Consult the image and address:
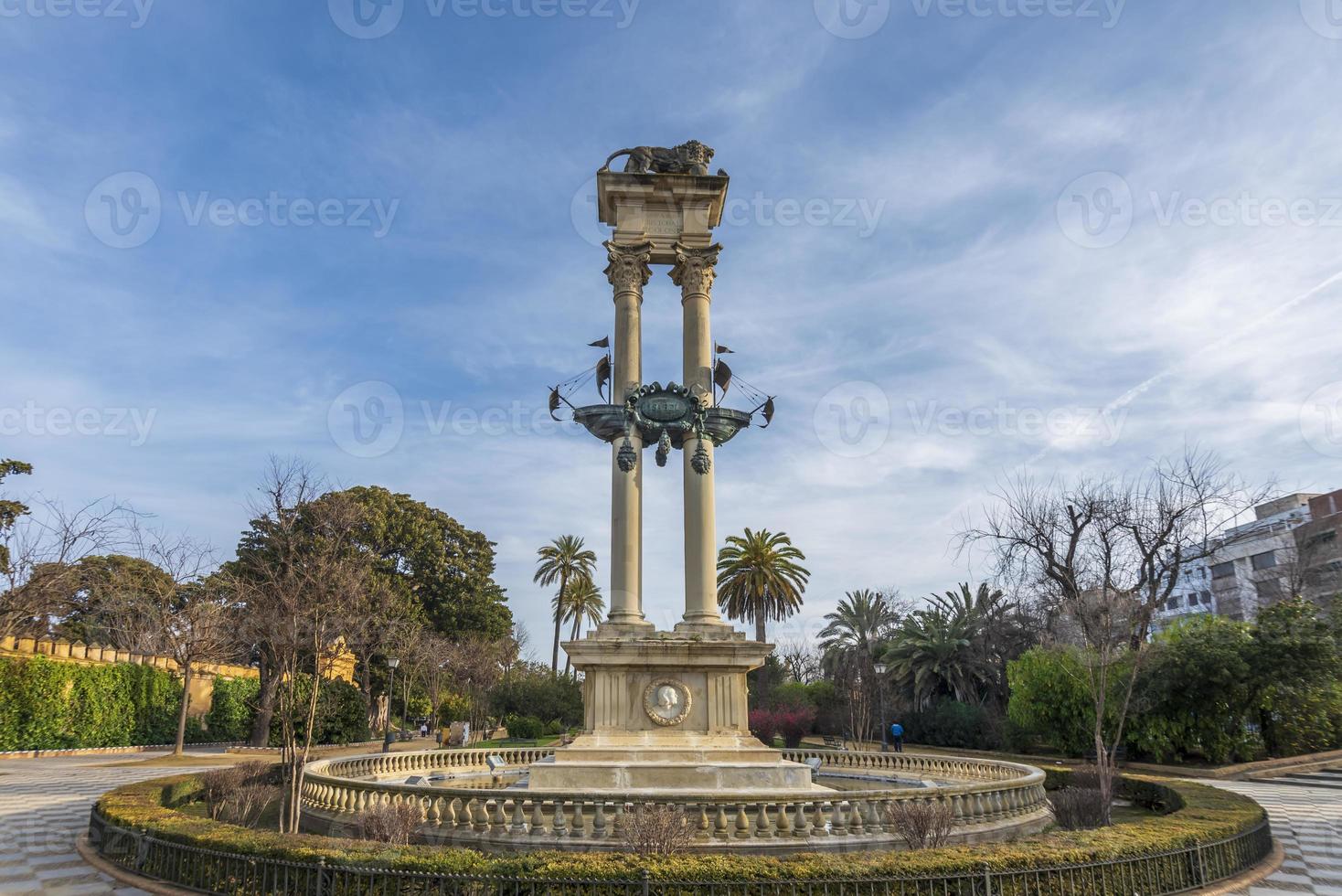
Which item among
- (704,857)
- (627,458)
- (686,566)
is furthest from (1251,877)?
(627,458)

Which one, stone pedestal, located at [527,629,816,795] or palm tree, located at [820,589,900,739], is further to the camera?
palm tree, located at [820,589,900,739]

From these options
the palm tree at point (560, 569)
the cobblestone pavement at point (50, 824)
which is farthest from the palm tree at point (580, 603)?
the cobblestone pavement at point (50, 824)

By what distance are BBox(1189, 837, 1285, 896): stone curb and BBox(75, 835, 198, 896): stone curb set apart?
41.8 ft

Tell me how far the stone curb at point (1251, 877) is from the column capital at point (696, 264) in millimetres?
15762

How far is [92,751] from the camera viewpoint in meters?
37.8

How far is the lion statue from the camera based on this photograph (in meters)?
22.1

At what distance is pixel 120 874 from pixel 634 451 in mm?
12045

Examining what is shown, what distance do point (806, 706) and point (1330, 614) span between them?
26929 mm

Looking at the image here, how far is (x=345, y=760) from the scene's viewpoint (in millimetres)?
19562

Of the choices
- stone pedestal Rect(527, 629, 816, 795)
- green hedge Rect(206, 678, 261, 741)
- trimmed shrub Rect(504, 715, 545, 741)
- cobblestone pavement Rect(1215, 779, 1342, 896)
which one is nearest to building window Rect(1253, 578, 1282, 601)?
cobblestone pavement Rect(1215, 779, 1342, 896)

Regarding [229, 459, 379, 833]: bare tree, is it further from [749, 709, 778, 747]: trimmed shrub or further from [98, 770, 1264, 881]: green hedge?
[749, 709, 778, 747]: trimmed shrub

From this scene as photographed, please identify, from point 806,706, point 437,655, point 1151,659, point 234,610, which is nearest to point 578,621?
point 437,655

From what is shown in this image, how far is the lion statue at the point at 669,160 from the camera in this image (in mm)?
22062

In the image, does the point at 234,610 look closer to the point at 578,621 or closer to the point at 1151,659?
the point at 578,621
